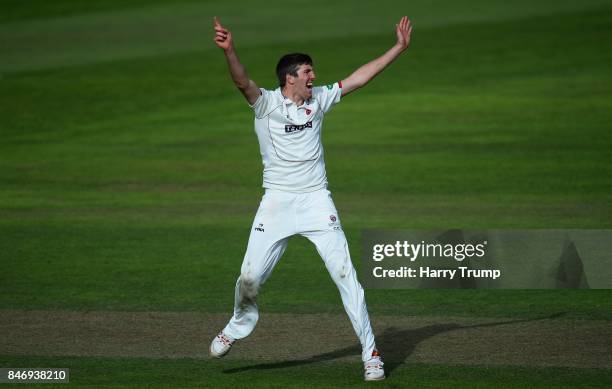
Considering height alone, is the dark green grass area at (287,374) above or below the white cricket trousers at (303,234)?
below

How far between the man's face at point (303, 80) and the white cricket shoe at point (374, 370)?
7.06 feet

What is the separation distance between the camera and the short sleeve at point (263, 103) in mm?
9875

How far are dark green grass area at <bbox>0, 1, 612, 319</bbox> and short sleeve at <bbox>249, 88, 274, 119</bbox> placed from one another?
3.11 metres

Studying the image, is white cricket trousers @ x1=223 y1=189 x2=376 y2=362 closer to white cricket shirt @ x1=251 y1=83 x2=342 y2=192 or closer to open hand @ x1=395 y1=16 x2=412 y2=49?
white cricket shirt @ x1=251 y1=83 x2=342 y2=192

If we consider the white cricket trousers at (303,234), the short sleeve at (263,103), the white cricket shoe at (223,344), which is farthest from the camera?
the white cricket shoe at (223,344)

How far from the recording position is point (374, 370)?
9602mm

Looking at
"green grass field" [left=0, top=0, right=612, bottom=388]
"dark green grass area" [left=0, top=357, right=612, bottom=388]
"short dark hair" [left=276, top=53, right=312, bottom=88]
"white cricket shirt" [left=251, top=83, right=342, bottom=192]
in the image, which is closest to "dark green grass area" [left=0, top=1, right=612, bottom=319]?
"green grass field" [left=0, top=0, right=612, bottom=388]

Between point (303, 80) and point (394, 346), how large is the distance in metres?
2.63

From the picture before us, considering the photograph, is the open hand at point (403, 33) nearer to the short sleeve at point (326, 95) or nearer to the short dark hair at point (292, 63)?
the short sleeve at point (326, 95)

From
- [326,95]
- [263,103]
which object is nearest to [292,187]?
[263,103]

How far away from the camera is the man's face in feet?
32.6

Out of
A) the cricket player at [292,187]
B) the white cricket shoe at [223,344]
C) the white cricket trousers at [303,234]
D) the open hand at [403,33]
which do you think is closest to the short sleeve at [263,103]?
the cricket player at [292,187]

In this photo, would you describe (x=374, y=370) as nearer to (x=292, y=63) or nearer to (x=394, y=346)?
(x=394, y=346)

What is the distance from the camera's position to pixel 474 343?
10984 millimetres
